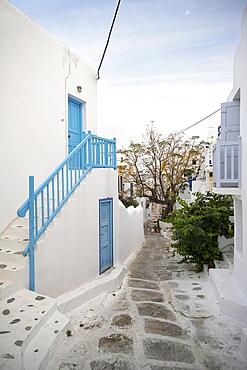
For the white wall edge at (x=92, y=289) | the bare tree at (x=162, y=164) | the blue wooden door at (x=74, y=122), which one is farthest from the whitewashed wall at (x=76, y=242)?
the bare tree at (x=162, y=164)

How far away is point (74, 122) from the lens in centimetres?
784

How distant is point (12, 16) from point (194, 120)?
11097 mm

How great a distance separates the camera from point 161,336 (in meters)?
3.67

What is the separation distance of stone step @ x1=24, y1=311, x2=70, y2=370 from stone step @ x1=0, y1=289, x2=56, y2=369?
0.05 metres

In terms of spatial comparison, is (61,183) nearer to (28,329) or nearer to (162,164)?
(28,329)

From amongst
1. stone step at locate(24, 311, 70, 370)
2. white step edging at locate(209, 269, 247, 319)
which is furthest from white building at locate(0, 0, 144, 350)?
white step edging at locate(209, 269, 247, 319)

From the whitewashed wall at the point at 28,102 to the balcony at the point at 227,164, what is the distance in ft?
12.3

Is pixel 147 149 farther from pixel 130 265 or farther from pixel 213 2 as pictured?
pixel 213 2

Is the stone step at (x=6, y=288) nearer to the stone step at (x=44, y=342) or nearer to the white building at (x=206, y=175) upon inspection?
the stone step at (x=44, y=342)

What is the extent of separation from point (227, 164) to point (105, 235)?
122 inches

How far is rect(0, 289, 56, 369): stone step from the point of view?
2480 millimetres

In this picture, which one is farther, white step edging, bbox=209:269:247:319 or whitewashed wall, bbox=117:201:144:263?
whitewashed wall, bbox=117:201:144:263

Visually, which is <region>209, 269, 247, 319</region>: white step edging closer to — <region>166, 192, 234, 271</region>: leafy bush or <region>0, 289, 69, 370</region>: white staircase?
<region>166, 192, 234, 271</region>: leafy bush

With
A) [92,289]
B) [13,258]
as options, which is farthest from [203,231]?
[13,258]
